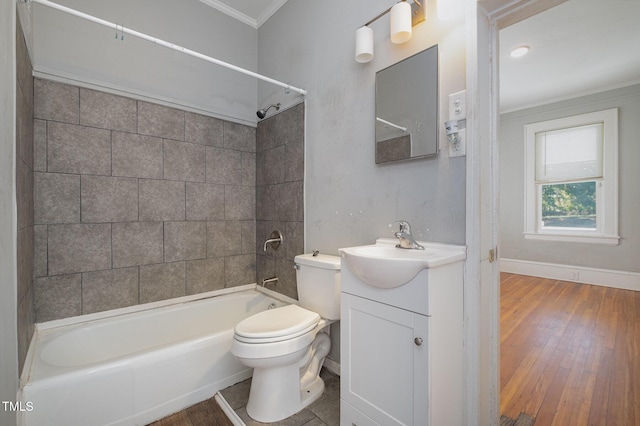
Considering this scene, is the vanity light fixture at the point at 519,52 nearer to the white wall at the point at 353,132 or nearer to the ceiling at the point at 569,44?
the ceiling at the point at 569,44

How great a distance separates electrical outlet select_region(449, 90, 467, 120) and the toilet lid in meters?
1.32

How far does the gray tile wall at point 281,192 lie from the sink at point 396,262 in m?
1.03

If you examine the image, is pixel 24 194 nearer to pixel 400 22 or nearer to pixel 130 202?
pixel 130 202

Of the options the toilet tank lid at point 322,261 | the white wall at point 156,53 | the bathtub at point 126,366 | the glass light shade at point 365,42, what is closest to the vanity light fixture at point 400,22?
the glass light shade at point 365,42

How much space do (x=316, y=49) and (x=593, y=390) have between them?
2.94m

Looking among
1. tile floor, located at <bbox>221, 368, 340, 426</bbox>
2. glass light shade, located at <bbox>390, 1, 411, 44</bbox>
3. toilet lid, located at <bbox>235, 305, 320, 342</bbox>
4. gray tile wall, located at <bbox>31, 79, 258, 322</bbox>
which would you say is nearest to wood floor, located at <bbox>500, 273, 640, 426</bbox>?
tile floor, located at <bbox>221, 368, 340, 426</bbox>

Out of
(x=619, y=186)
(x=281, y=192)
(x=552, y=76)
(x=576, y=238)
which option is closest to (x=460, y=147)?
(x=281, y=192)

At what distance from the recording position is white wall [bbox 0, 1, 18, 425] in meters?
1.00

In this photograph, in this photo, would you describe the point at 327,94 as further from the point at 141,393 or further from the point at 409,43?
the point at 141,393

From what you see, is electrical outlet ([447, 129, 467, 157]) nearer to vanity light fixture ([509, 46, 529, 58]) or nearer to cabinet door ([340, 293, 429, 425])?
cabinet door ([340, 293, 429, 425])

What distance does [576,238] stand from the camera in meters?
4.02

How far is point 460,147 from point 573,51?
2864 mm

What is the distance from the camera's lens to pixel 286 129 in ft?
7.81

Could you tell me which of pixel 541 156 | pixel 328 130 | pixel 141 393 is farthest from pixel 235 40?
pixel 541 156
